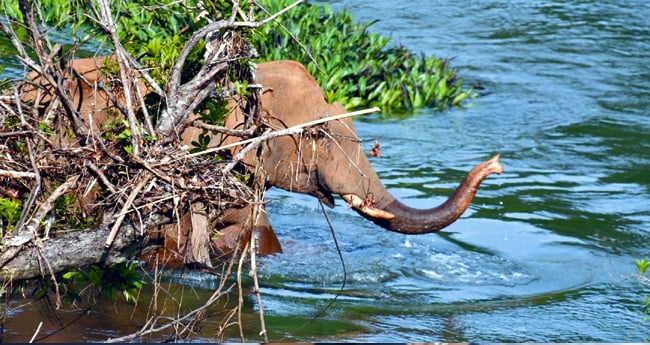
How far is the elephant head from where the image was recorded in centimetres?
687

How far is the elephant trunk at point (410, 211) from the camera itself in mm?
6848

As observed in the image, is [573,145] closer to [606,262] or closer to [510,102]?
[510,102]

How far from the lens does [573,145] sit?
437 inches

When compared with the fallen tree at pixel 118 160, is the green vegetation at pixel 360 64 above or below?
below

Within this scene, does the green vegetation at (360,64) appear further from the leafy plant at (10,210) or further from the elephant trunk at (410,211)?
the leafy plant at (10,210)

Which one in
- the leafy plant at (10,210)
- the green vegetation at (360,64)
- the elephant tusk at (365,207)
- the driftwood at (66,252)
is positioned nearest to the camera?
the driftwood at (66,252)

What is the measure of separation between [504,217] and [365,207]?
2501mm

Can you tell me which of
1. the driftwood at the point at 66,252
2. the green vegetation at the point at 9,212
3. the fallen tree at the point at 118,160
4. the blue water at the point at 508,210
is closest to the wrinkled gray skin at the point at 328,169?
the blue water at the point at 508,210

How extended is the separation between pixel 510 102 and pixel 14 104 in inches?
329

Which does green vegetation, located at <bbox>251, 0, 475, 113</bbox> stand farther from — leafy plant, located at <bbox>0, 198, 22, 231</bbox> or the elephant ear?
leafy plant, located at <bbox>0, 198, 22, 231</bbox>

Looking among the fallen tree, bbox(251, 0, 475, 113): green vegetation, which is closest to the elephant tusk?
the fallen tree

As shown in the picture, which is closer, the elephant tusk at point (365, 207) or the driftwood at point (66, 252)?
the driftwood at point (66, 252)

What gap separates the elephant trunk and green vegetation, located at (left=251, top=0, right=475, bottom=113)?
14.3 feet

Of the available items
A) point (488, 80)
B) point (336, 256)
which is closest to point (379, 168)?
point (336, 256)
